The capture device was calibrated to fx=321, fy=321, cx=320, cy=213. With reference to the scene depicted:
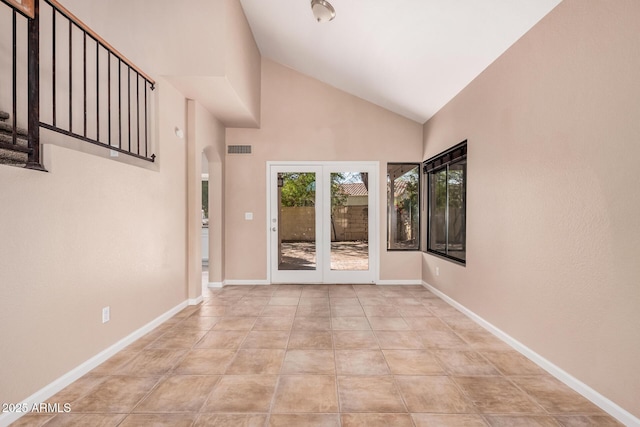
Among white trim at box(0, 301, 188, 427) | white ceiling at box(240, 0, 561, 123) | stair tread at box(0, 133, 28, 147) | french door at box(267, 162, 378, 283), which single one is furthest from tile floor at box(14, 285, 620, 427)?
white ceiling at box(240, 0, 561, 123)

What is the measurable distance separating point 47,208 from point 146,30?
2238 mm

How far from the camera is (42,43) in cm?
233

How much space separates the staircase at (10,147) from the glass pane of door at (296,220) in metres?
3.43

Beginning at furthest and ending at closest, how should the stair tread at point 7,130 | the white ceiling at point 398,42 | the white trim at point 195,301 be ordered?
the white trim at point 195,301, the white ceiling at point 398,42, the stair tread at point 7,130

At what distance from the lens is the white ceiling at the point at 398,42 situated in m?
2.62

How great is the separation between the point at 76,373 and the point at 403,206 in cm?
443

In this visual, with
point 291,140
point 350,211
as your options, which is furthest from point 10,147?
point 350,211

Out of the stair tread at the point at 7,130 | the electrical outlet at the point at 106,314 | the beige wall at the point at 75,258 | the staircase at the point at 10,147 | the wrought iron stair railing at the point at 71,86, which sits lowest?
the electrical outlet at the point at 106,314

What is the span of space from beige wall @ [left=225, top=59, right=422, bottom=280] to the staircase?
3187 mm

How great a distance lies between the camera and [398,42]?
3338mm

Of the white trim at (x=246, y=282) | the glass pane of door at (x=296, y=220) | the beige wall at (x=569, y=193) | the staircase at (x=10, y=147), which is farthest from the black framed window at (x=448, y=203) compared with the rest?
the staircase at (x=10, y=147)

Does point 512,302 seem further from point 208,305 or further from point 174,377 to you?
point 208,305

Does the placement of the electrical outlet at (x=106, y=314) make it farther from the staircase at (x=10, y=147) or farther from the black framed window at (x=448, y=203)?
the black framed window at (x=448, y=203)

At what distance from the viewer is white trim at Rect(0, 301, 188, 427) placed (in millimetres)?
1736
